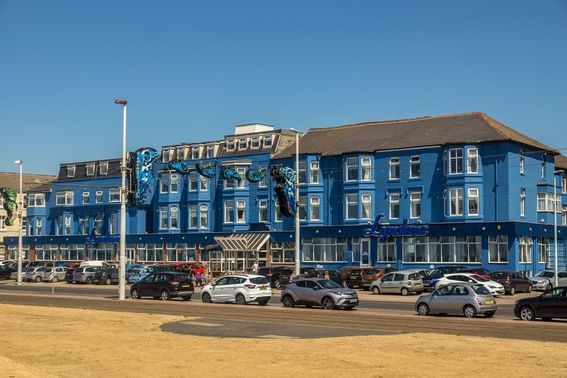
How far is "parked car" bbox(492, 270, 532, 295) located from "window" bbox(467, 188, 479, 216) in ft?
31.3

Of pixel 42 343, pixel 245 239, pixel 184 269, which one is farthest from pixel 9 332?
pixel 245 239

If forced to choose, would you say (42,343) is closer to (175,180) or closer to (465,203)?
→ (465,203)

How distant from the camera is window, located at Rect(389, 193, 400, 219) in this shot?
64.1m

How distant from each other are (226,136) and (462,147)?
2624 centimetres

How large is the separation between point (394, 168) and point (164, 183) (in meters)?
27.1

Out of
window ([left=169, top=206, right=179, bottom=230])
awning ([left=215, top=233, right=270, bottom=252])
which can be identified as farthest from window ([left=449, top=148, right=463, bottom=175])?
window ([left=169, top=206, right=179, bottom=230])

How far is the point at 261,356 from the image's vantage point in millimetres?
19047

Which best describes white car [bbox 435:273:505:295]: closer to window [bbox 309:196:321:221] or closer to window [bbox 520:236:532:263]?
window [bbox 520:236:532:263]

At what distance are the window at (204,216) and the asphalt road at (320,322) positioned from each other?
36.6m

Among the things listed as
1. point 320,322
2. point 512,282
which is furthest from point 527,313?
point 512,282

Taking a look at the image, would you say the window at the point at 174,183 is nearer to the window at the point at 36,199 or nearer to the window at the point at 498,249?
the window at the point at 36,199

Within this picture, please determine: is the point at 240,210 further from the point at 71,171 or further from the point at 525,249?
the point at 71,171

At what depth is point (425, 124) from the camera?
6650cm

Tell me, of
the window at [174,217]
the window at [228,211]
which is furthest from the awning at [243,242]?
the window at [174,217]
